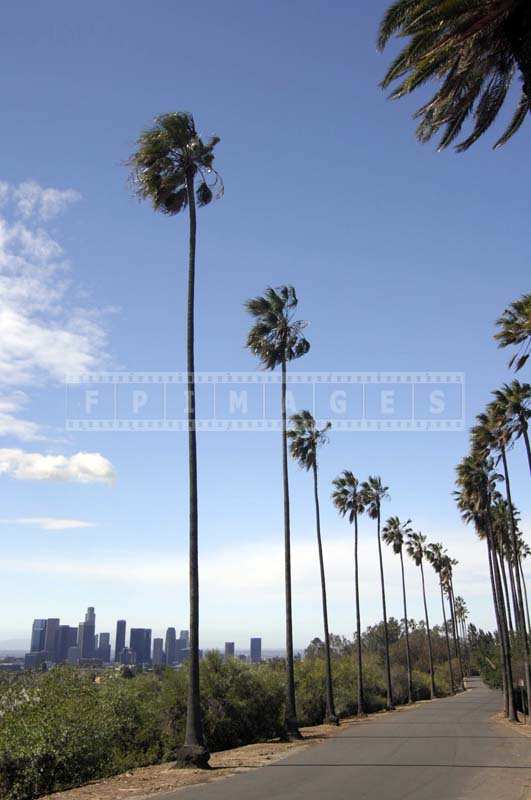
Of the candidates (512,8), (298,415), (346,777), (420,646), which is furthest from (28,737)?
(420,646)

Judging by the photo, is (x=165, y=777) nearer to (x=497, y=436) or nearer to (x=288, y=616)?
(x=288, y=616)

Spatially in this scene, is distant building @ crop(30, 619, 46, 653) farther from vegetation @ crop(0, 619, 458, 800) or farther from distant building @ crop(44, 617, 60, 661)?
vegetation @ crop(0, 619, 458, 800)

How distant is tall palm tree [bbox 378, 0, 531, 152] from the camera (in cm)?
1136

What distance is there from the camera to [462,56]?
1229 centimetres

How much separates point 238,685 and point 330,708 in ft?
40.7

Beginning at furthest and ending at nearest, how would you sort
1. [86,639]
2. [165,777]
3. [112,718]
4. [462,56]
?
[86,639]
[112,718]
[165,777]
[462,56]

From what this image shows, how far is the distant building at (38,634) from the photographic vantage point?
11600 centimetres

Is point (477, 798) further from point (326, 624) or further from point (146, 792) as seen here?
point (326, 624)

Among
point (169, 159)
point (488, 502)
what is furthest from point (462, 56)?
point (488, 502)

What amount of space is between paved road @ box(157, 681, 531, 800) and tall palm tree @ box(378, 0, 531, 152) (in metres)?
13.6

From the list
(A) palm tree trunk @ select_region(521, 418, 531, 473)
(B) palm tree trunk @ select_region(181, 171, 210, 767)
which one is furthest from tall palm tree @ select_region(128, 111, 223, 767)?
(A) palm tree trunk @ select_region(521, 418, 531, 473)

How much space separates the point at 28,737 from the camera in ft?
54.6

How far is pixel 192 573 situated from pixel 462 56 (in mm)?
14863

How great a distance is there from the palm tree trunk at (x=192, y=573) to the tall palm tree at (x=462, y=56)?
10.2 m
